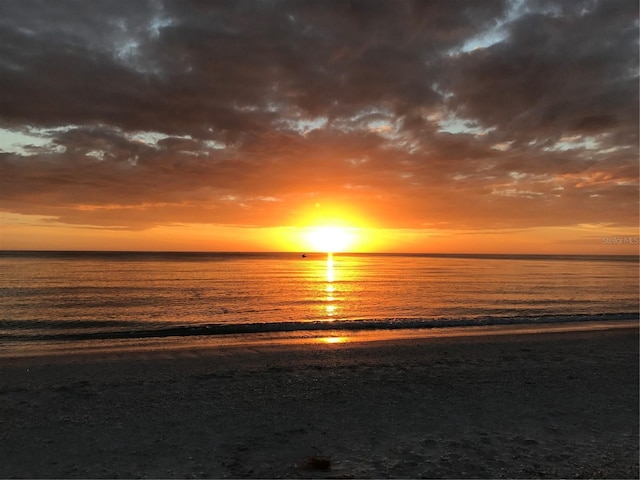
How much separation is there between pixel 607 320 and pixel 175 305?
3014 centimetres

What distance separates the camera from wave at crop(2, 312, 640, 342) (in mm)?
22016

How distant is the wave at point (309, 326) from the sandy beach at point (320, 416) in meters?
6.09

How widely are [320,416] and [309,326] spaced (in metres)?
15.5

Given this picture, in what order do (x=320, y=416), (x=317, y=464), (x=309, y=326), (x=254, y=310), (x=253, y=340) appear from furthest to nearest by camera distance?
(x=254, y=310)
(x=309, y=326)
(x=253, y=340)
(x=320, y=416)
(x=317, y=464)

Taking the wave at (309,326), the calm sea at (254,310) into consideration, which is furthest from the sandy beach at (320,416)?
the calm sea at (254,310)

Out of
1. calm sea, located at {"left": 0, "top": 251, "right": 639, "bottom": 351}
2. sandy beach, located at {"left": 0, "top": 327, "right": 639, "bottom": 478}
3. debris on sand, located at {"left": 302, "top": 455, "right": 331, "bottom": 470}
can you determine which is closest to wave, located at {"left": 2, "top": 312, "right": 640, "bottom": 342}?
calm sea, located at {"left": 0, "top": 251, "right": 639, "bottom": 351}

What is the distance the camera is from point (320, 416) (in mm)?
9508

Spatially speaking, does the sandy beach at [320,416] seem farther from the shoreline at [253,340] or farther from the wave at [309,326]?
the wave at [309,326]

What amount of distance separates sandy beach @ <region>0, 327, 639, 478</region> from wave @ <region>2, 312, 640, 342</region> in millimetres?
6091

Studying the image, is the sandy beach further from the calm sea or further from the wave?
the calm sea

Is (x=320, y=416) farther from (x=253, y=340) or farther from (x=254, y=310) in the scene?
(x=254, y=310)

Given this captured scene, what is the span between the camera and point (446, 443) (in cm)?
803

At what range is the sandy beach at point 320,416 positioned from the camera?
23.2 feet

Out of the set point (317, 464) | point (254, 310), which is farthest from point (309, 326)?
point (317, 464)
